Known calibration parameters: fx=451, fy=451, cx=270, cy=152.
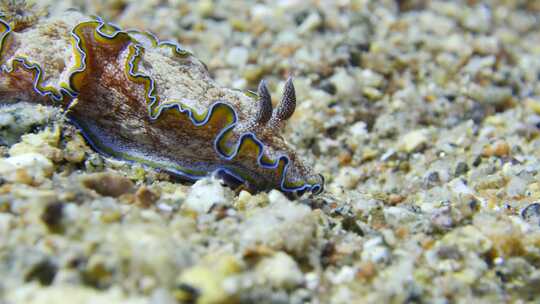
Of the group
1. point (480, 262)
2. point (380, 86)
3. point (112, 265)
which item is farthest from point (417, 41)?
point (112, 265)

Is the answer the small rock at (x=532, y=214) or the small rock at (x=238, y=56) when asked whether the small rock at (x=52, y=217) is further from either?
the small rock at (x=238, y=56)

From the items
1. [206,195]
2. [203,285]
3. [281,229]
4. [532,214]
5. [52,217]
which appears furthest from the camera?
[532,214]

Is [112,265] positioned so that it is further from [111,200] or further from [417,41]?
[417,41]

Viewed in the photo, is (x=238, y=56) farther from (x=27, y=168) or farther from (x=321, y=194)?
(x=27, y=168)

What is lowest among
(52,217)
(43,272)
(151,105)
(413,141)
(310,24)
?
(43,272)

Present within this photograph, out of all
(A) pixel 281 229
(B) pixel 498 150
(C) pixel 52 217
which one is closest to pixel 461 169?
(B) pixel 498 150

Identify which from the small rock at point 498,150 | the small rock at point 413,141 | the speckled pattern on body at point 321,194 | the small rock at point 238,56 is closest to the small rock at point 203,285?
the speckled pattern on body at point 321,194

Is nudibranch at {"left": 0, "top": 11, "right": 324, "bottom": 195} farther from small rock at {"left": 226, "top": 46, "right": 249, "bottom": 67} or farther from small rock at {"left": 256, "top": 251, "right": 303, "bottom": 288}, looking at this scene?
small rock at {"left": 226, "top": 46, "right": 249, "bottom": 67}
